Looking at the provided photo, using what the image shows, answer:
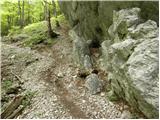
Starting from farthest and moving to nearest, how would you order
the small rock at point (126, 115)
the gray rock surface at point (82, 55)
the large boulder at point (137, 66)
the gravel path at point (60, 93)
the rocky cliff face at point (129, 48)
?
the gray rock surface at point (82, 55) < the gravel path at point (60, 93) < the small rock at point (126, 115) < the rocky cliff face at point (129, 48) < the large boulder at point (137, 66)

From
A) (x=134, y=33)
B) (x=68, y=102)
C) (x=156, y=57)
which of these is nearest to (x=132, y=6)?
(x=134, y=33)

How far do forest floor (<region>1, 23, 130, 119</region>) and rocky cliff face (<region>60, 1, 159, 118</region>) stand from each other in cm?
96

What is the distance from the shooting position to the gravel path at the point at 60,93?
427 inches

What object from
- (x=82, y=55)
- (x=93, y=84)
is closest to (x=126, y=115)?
(x=93, y=84)

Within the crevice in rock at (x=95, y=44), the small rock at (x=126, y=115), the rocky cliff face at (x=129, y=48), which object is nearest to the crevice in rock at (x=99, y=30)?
the rocky cliff face at (x=129, y=48)

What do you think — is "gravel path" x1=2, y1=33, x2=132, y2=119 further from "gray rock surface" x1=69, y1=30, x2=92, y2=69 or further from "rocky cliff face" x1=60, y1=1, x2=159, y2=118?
"rocky cliff face" x1=60, y1=1, x2=159, y2=118

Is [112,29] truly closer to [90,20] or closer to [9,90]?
[90,20]

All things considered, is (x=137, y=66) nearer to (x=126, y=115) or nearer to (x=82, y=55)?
(x=126, y=115)

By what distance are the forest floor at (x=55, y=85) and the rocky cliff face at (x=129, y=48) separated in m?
0.96

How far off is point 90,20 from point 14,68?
23.2 feet

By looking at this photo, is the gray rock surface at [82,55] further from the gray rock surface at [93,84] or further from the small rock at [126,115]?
the small rock at [126,115]

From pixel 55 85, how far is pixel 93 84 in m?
2.57

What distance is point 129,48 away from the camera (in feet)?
33.3

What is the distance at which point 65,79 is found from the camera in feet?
48.6
